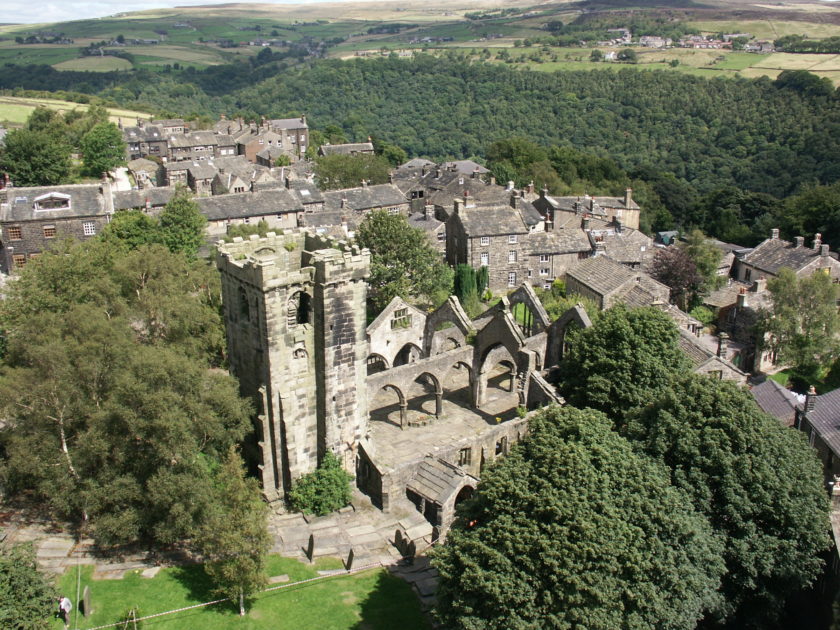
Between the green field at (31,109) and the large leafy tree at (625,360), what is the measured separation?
4617 inches

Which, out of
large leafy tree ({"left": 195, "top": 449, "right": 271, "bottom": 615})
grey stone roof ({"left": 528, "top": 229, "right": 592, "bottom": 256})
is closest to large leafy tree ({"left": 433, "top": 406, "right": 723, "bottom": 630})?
large leafy tree ({"left": 195, "top": 449, "right": 271, "bottom": 615})

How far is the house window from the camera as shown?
45.1m

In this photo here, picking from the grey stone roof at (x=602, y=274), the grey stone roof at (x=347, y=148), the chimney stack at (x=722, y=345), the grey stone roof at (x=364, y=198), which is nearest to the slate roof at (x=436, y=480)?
the chimney stack at (x=722, y=345)

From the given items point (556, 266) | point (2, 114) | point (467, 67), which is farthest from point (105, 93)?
point (556, 266)

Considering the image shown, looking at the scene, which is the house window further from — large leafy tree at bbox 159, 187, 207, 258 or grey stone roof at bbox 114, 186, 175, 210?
grey stone roof at bbox 114, 186, 175, 210

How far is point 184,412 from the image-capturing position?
29.0 m

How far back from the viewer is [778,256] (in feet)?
218

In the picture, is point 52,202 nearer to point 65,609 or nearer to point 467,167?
point 65,609

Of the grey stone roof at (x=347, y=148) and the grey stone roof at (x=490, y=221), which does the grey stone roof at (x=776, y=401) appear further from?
the grey stone roof at (x=347, y=148)

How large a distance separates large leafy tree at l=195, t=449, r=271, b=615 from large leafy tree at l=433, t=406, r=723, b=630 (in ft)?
21.7

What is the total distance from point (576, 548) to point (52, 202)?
188 feet

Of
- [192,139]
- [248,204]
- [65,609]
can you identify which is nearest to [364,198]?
[248,204]

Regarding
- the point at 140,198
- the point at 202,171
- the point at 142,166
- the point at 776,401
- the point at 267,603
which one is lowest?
the point at 267,603

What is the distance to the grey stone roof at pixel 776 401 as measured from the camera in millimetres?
39438
